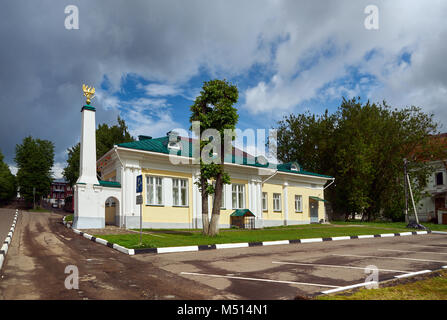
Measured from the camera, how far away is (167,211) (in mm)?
22578

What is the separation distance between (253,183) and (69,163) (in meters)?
34.6

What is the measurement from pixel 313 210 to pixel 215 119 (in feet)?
70.4

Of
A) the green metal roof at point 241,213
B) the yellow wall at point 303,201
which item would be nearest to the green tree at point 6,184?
the green metal roof at point 241,213

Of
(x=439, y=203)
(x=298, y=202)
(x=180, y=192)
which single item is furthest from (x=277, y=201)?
(x=439, y=203)

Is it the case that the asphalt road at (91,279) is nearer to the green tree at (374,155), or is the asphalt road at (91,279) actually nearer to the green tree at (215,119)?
the green tree at (215,119)

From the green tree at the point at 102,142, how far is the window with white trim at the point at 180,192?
2619cm

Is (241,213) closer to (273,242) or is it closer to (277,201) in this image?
(277,201)

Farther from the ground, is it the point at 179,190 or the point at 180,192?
the point at 179,190

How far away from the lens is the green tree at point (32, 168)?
1881 inches

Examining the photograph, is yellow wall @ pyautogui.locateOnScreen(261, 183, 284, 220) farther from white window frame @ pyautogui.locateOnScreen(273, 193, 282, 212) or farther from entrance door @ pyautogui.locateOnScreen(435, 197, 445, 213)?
entrance door @ pyautogui.locateOnScreen(435, 197, 445, 213)

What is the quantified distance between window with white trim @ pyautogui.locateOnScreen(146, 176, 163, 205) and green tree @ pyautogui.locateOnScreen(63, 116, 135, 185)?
26.6 m

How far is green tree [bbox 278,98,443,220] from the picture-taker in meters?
37.0

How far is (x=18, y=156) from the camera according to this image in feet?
161
